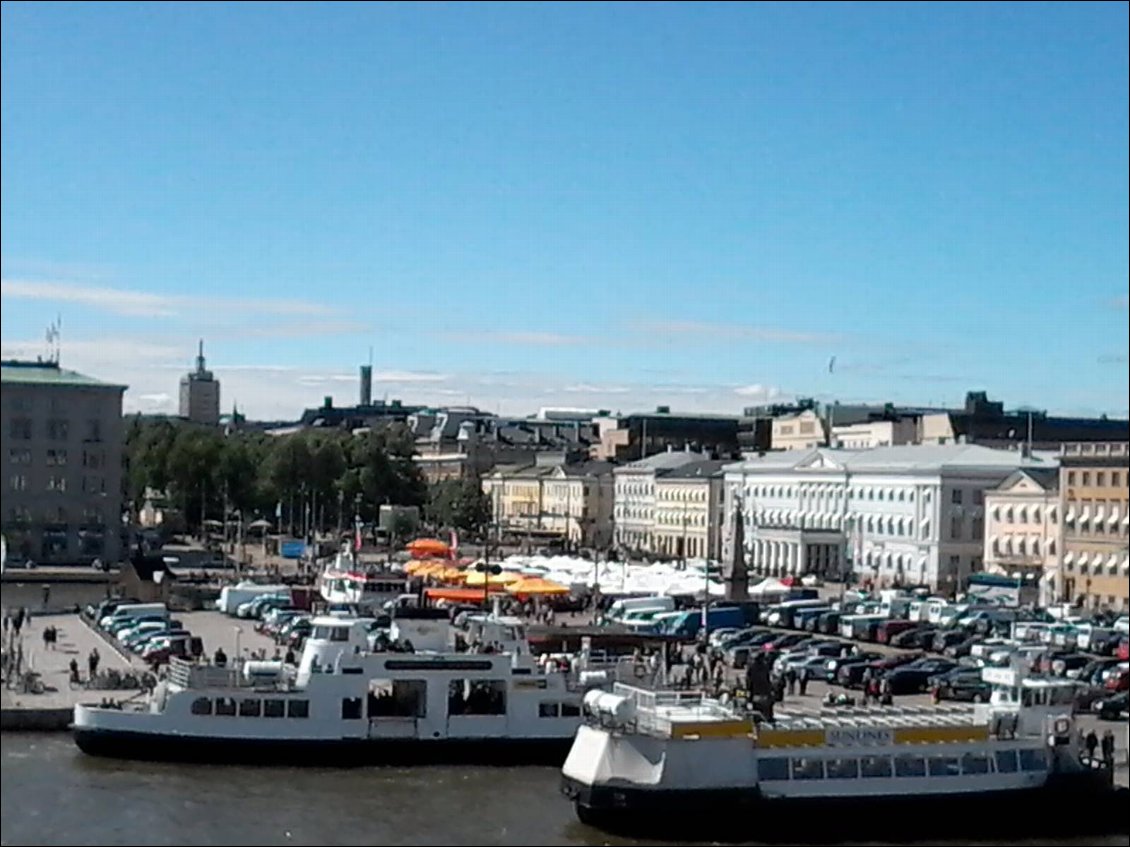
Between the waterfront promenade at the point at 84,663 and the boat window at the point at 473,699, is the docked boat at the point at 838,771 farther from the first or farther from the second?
the boat window at the point at 473,699

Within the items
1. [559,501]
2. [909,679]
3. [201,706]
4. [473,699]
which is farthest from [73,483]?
[559,501]

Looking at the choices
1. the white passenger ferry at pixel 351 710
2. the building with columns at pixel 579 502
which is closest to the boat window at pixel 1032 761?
the white passenger ferry at pixel 351 710

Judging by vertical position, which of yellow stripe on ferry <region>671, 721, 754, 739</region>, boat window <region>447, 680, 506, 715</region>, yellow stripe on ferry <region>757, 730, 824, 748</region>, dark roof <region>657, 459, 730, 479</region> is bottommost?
boat window <region>447, 680, 506, 715</region>

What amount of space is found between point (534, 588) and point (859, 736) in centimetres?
1784

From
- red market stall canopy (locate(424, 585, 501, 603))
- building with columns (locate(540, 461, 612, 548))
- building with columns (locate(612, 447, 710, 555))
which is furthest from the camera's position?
building with columns (locate(540, 461, 612, 548))

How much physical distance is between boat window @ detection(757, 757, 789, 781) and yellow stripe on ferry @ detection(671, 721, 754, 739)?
0.28m

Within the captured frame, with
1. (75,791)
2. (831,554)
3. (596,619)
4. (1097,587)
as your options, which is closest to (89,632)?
(596,619)

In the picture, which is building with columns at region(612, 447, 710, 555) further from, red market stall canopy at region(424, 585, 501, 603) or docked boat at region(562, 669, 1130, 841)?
docked boat at region(562, 669, 1130, 841)

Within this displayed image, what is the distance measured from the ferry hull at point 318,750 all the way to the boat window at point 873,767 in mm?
3684

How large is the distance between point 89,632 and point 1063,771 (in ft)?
54.7

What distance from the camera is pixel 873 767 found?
16062 mm

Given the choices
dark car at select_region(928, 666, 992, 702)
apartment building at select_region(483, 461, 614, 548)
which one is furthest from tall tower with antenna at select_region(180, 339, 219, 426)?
dark car at select_region(928, 666, 992, 702)

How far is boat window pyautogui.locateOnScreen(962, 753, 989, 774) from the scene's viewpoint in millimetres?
16328

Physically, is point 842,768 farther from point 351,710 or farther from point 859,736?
point 351,710
